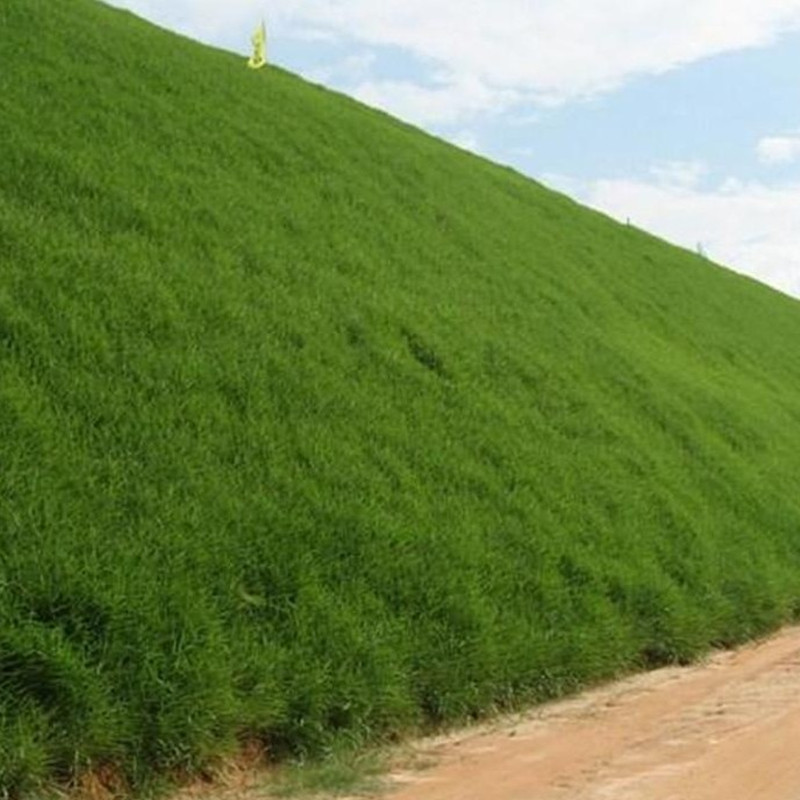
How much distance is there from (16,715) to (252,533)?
8.12ft

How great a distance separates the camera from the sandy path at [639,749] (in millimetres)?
7066

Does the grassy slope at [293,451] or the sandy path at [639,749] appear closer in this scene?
the sandy path at [639,749]

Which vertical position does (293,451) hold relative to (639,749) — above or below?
above

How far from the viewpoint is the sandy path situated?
7.07 m

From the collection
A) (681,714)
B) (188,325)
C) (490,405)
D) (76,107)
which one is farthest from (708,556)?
(76,107)

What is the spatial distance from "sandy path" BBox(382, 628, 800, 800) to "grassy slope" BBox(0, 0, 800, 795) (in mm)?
371

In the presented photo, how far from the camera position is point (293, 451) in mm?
9914

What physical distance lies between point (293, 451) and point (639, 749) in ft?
10.6

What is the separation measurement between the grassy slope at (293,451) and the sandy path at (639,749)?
0.37 meters

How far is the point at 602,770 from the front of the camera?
24.7 feet

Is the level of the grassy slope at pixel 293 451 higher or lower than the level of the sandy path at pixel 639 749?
higher

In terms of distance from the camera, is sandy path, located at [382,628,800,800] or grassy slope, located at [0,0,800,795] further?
grassy slope, located at [0,0,800,795]

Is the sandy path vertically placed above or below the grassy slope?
below

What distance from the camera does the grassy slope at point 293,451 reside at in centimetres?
724
